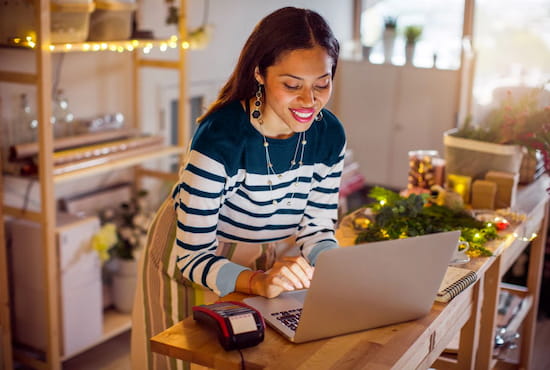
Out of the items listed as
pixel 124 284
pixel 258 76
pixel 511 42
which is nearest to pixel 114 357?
pixel 124 284

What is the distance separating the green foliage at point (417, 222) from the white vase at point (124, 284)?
4.99 feet

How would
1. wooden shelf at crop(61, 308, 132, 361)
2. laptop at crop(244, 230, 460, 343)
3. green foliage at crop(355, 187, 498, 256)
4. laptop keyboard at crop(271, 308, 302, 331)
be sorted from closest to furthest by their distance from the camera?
laptop at crop(244, 230, 460, 343) < laptop keyboard at crop(271, 308, 302, 331) < green foliage at crop(355, 187, 498, 256) < wooden shelf at crop(61, 308, 132, 361)

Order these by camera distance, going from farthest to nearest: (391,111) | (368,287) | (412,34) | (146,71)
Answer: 1. (391,111)
2. (412,34)
3. (146,71)
4. (368,287)

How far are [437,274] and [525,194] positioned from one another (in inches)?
52.1

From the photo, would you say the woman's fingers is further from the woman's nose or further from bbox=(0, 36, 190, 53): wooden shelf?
bbox=(0, 36, 190, 53): wooden shelf

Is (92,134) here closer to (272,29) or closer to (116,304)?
(116,304)

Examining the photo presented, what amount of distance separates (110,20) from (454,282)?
188 centimetres

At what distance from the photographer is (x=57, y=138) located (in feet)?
9.96

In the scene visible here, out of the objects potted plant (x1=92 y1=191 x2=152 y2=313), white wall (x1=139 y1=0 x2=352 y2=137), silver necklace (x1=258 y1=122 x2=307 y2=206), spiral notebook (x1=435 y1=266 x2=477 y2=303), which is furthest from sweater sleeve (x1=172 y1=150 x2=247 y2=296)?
white wall (x1=139 y1=0 x2=352 y2=137)

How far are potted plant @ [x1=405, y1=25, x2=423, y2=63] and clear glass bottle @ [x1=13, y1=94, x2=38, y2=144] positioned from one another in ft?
8.50

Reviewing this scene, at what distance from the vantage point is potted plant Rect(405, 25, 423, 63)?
4547mm

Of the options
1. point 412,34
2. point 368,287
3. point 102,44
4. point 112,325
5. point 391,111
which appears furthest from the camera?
point 391,111

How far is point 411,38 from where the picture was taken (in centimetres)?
456

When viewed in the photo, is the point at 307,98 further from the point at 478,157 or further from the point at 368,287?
the point at 478,157
